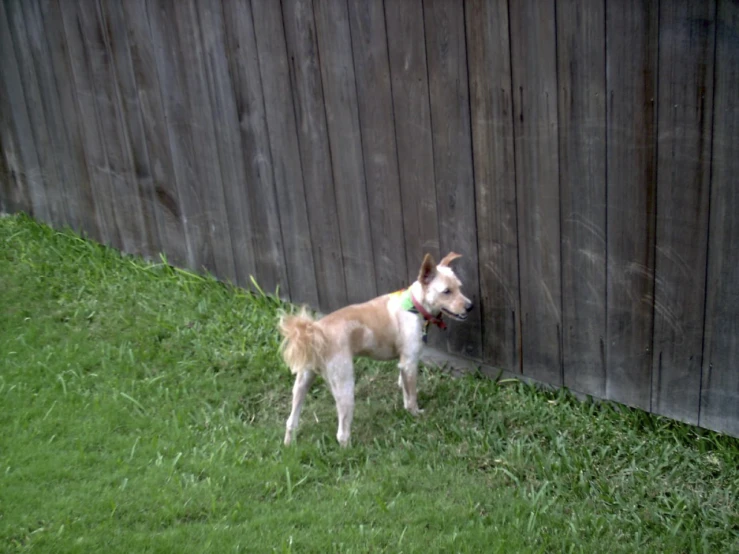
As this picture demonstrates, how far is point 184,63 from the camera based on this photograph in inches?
265

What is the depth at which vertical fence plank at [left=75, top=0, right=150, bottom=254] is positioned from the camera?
743cm

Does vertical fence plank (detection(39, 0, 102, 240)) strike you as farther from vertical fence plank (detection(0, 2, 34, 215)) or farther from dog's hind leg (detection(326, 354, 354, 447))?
dog's hind leg (detection(326, 354, 354, 447))

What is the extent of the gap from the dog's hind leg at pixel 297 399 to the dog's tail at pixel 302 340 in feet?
0.59

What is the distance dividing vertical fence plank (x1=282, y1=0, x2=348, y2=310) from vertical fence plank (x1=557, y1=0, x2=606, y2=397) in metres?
1.71

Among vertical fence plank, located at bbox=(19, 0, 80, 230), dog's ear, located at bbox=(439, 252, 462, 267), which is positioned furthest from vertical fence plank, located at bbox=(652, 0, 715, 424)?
vertical fence plank, located at bbox=(19, 0, 80, 230)

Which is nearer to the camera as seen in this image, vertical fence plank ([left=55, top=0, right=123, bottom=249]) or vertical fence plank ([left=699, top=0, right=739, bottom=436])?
vertical fence plank ([left=699, top=0, right=739, bottom=436])

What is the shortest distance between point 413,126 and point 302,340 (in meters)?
1.54

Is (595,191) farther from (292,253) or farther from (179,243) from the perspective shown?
(179,243)

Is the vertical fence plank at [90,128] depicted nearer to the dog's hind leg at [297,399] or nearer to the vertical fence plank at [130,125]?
the vertical fence plank at [130,125]

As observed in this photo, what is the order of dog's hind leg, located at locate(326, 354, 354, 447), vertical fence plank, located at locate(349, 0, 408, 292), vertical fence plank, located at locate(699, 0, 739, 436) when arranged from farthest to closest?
vertical fence plank, located at locate(349, 0, 408, 292)
dog's hind leg, located at locate(326, 354, 354, 447)
vertical fence plank, located at locate(699, 0, 739, 436)

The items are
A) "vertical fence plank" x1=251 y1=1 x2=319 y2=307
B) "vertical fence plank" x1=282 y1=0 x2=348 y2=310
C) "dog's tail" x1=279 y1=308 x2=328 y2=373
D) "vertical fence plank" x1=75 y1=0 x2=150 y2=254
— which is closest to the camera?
"dog's tail" x1=279 y1=308 x2=328 y2=373

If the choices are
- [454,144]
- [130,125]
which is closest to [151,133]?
[130,125]

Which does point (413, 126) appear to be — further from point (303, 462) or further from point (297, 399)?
point (303, 462)

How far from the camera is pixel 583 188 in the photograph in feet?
14.9
